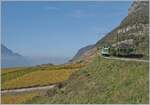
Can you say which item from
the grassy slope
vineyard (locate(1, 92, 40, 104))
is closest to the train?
the grassy slope

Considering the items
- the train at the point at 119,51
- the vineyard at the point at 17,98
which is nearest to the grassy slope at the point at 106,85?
the train at the point at 119,51

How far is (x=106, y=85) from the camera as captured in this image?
136ft

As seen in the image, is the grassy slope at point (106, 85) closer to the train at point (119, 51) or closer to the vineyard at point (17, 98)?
the train at point (119, 51)

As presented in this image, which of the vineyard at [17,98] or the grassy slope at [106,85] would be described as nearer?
the grassy slope at [106,85]

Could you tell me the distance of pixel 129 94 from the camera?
3616 cm

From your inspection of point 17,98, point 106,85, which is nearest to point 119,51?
point 106,85

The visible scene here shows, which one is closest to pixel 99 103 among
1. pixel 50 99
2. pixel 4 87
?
pixel 50 99

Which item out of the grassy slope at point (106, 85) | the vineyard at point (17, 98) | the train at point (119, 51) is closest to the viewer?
the grassy slope at point (106, 85)

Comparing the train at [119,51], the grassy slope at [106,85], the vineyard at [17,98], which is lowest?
the vineyard at [17,98]

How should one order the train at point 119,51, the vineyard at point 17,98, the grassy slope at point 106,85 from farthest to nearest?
the vineyard at point 17,98 → the train at point 119,51 → the grassy slope at point 106,85

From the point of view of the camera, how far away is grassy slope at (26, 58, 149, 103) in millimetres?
36500

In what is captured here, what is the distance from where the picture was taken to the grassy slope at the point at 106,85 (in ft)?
120

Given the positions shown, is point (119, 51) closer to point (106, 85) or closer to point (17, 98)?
point (106, 85)

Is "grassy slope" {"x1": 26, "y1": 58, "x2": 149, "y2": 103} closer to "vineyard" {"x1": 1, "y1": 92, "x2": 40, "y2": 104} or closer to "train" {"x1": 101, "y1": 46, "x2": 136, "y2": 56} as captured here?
"train" {"x1": 101, "y1": 46, "x2": 136, "y2": 56}
